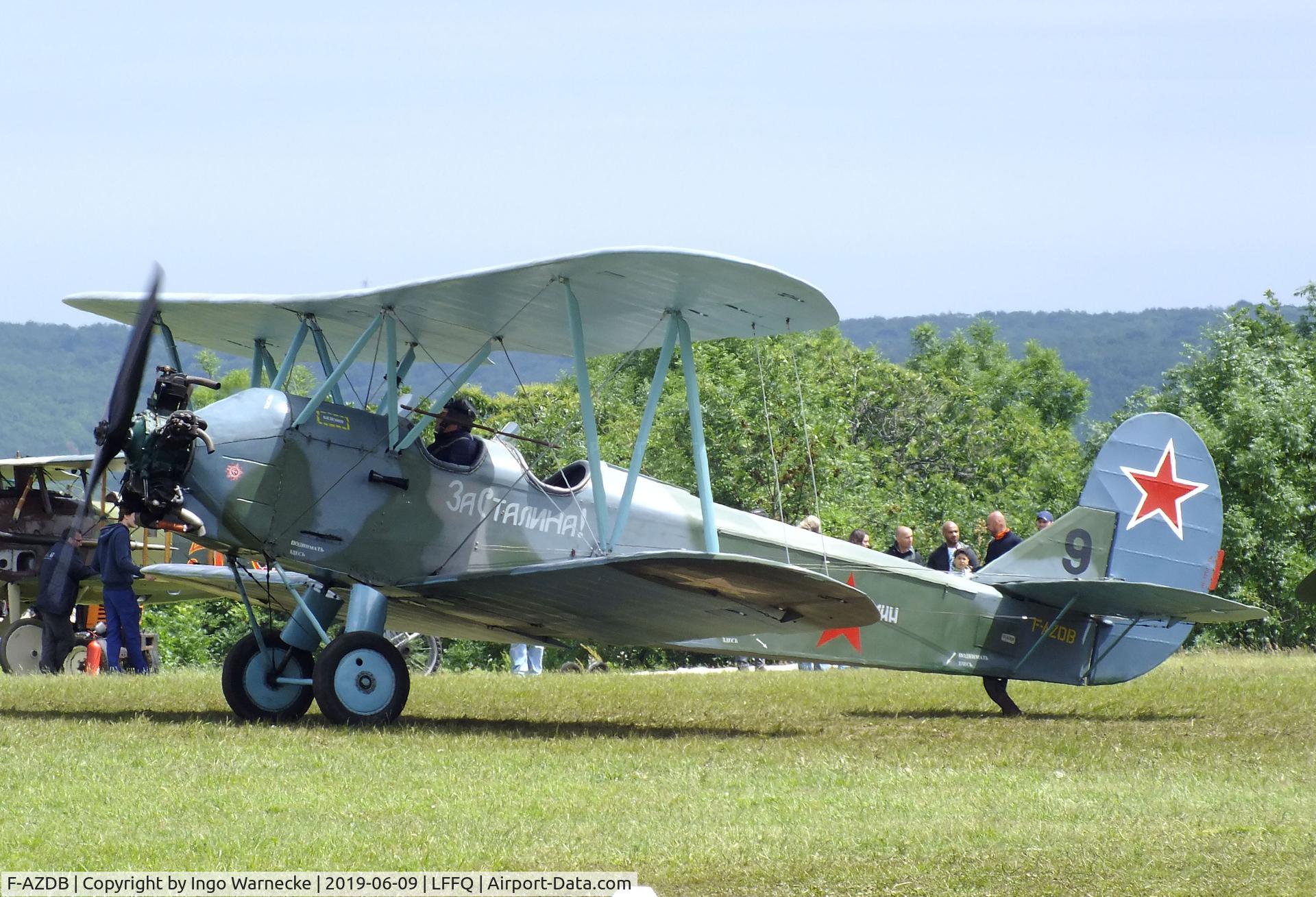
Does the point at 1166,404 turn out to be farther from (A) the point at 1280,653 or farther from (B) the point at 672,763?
(B) the point at 672,763

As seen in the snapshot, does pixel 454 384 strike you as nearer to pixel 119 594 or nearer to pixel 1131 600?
pixel 119 594

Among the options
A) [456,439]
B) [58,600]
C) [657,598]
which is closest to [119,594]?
[58,600]

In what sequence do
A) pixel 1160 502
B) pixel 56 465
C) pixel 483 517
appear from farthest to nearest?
pixel 56 465 < pixel 1160 502 < pixel 483 517

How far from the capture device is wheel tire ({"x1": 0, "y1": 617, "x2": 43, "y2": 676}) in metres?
16.7

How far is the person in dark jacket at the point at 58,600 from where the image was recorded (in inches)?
555

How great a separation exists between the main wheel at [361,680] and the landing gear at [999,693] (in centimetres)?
539

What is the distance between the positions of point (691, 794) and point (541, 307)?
4.40m

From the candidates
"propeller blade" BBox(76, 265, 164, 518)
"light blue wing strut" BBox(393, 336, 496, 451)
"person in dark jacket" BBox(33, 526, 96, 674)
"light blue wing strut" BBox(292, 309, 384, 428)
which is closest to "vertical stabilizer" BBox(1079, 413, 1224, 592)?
"light blue wing strut" BBox(393, 336, 496, 451)

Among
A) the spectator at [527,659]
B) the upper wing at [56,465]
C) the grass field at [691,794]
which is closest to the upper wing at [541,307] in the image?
the grass field at [691,794]

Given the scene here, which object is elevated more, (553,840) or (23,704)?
(553,840)

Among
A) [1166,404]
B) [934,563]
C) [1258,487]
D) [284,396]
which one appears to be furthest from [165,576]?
[1166,404]

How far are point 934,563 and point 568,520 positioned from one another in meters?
6.38

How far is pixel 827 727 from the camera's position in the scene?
1088cm

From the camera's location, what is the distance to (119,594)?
44.0ft
